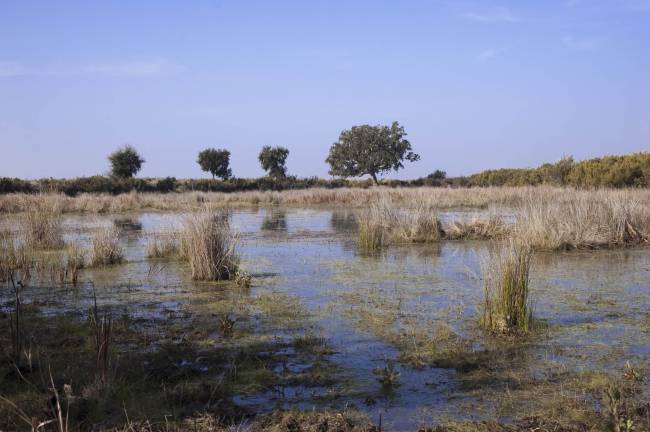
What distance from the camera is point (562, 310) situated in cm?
688

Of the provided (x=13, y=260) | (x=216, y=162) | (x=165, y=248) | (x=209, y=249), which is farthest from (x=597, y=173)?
(x=216, y=162)

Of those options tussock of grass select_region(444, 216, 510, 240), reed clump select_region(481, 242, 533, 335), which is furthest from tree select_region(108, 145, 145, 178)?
reed clump select_region(481, 242, 533, 335)

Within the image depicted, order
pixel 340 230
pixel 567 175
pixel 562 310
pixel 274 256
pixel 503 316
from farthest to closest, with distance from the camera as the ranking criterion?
pixel 567 175, pixel 340 230, pixel 274 256, pixel 562 310, pixel 503 316

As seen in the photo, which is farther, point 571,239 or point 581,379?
point 571,239

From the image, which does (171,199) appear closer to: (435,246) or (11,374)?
(435,246)

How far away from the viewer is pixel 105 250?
1080 centimetres

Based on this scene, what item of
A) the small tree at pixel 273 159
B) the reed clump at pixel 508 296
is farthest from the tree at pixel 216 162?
the reed clump at pixel 508 296

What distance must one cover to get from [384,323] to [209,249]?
3.76 metres

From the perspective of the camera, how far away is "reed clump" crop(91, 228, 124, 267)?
10734mm

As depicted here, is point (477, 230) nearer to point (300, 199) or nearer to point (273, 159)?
point (300, 199)

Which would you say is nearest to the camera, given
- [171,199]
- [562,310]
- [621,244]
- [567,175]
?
[562,310]

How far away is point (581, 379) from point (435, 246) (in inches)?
347

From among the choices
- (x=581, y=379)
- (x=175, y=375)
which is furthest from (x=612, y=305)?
(x=175, y=375)

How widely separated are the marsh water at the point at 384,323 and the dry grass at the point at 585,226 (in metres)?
0.54
